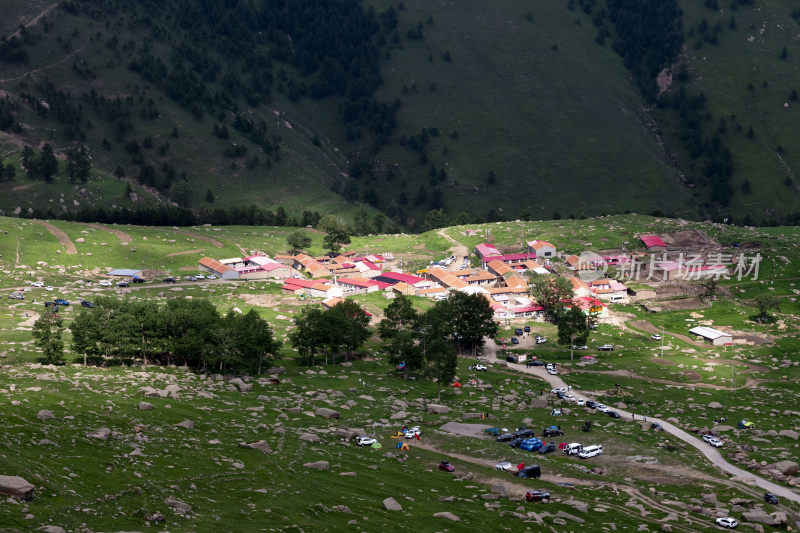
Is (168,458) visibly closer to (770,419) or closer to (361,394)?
(361,394)

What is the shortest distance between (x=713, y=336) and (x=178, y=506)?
106 metres

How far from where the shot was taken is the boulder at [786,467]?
7162cm

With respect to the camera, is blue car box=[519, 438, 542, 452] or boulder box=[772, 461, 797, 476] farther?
blue car box=[519, 438, 542, 452]

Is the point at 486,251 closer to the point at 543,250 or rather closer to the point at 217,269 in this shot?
the point at 543,250

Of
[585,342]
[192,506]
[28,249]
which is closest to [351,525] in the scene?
[192,506]

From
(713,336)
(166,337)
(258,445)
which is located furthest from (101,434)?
(713,336)

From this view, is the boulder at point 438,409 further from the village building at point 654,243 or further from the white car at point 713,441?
the village building at point 654,243

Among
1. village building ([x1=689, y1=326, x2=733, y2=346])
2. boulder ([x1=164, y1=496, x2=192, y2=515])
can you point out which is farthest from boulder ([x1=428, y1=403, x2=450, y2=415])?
village building ([x1=689, y1=326, x2=733, y2=346])

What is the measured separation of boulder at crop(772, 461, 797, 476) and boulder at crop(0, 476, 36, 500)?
213ft

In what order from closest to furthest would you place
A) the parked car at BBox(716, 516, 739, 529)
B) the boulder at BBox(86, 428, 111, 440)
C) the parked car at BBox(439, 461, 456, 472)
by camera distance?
the parked car at BBox(716, 516, 739, 529), the boulder at BBox(86, 428, 111, 440), the parked car at BBox(439, 461, 456, 472)

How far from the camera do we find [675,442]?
A: 8138cm

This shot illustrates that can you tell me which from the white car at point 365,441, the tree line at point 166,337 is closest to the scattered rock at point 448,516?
the white car at point 365,441

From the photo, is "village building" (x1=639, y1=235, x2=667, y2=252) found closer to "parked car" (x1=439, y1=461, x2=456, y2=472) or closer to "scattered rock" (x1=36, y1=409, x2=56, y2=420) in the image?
"parked car" (x1=439, y1=461, x2=456, y2=472)

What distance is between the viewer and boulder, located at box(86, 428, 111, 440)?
5917cm
